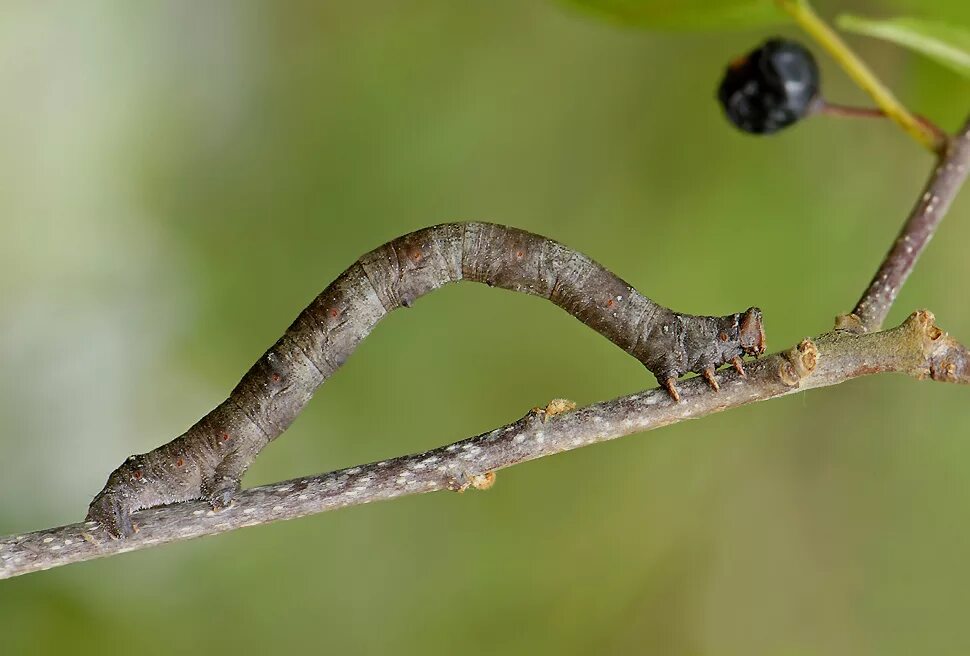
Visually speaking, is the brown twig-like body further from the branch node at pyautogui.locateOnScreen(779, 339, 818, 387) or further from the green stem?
the green stem

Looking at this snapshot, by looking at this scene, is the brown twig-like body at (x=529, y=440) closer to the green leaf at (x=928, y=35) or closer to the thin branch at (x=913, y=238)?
the thin branch at (x=913, y=238)

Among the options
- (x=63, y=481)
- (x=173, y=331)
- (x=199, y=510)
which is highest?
(x=173, y=331)

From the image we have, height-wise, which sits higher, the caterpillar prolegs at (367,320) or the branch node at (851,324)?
the caterpillar prolegs at (367,320)

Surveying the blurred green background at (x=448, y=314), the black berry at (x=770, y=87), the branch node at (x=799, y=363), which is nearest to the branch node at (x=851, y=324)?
the branch node at (x=799, y=363)

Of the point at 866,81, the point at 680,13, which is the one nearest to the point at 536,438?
the point at 866,81

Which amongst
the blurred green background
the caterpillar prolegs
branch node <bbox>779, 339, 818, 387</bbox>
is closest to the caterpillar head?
the caterpillar prolegs

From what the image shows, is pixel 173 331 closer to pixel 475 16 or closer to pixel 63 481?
pixel 63 481

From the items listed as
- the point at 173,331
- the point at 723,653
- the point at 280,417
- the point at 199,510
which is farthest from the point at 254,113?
the point at 723,653
